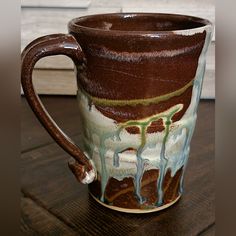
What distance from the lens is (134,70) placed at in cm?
26

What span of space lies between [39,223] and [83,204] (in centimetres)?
4

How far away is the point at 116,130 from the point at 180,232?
89 millimetres

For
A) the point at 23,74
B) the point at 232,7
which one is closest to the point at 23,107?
the point at 23,74

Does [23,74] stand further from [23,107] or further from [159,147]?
[23,107]

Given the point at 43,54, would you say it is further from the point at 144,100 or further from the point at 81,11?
the point at 81,11

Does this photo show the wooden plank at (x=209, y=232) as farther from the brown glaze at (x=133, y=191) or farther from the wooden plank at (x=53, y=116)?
the wooden plank at (x=53, y=116)

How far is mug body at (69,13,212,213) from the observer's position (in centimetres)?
26

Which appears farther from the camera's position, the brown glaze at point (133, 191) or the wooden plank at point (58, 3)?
the wooden plank at point (58, 3)

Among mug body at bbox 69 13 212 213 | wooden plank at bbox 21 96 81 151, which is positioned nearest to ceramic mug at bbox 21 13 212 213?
mug body at bbox 69 13 212 213

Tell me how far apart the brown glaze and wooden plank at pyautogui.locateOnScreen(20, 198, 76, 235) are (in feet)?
0.15

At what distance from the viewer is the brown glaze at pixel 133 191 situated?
0.29 m

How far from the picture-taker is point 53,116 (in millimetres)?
465

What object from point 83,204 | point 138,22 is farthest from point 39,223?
point 138,22

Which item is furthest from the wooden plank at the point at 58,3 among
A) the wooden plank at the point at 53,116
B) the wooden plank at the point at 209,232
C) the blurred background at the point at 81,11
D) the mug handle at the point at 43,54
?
the wooden plank at the point at 209,232
